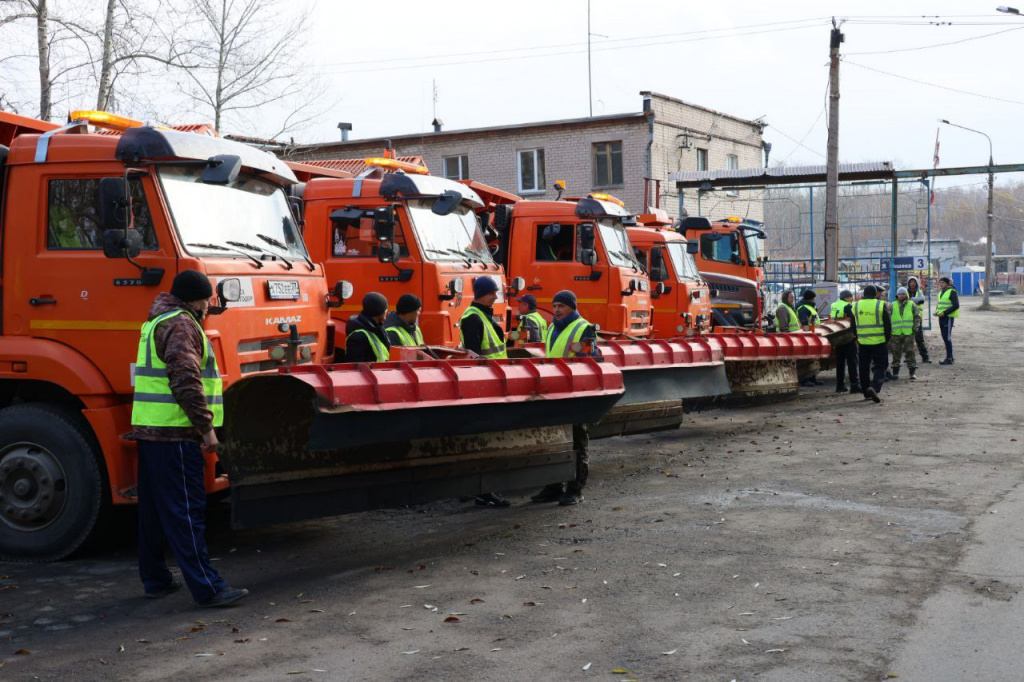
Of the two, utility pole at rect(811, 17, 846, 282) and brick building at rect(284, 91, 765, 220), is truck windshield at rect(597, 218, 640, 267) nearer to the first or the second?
utility pole at rect(811, 17, 846, 282)

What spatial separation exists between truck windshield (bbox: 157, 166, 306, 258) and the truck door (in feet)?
0.52

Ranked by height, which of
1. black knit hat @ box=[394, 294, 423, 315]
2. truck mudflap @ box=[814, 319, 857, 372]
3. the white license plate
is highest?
the white license plate

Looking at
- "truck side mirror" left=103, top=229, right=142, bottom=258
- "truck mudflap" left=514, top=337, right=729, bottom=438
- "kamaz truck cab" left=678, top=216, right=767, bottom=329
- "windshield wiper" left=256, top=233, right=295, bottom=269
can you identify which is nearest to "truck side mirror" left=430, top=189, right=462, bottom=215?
"truck mudflap" left=514, top=337, right=729, bottom=438

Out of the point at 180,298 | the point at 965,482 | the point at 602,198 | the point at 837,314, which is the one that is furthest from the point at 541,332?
the point at 837,314

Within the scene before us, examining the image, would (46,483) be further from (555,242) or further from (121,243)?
(555,242)

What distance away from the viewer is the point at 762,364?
13508 millimetres

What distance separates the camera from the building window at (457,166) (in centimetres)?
3378

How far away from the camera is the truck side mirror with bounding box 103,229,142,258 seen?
254 inches

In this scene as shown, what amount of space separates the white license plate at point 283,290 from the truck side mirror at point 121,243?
97 cm

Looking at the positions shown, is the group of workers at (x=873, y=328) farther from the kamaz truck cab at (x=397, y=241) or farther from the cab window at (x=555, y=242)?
the kamaz truck cab at (x=397, y=241)

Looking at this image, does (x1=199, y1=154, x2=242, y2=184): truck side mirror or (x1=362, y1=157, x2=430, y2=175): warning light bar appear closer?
(x1=199, y1=154, x2=242, y2=184): truck side mirror

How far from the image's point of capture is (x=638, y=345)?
10.1 metres

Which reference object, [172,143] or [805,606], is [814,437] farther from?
[172,143]

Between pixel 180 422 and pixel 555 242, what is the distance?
8.43 metres
